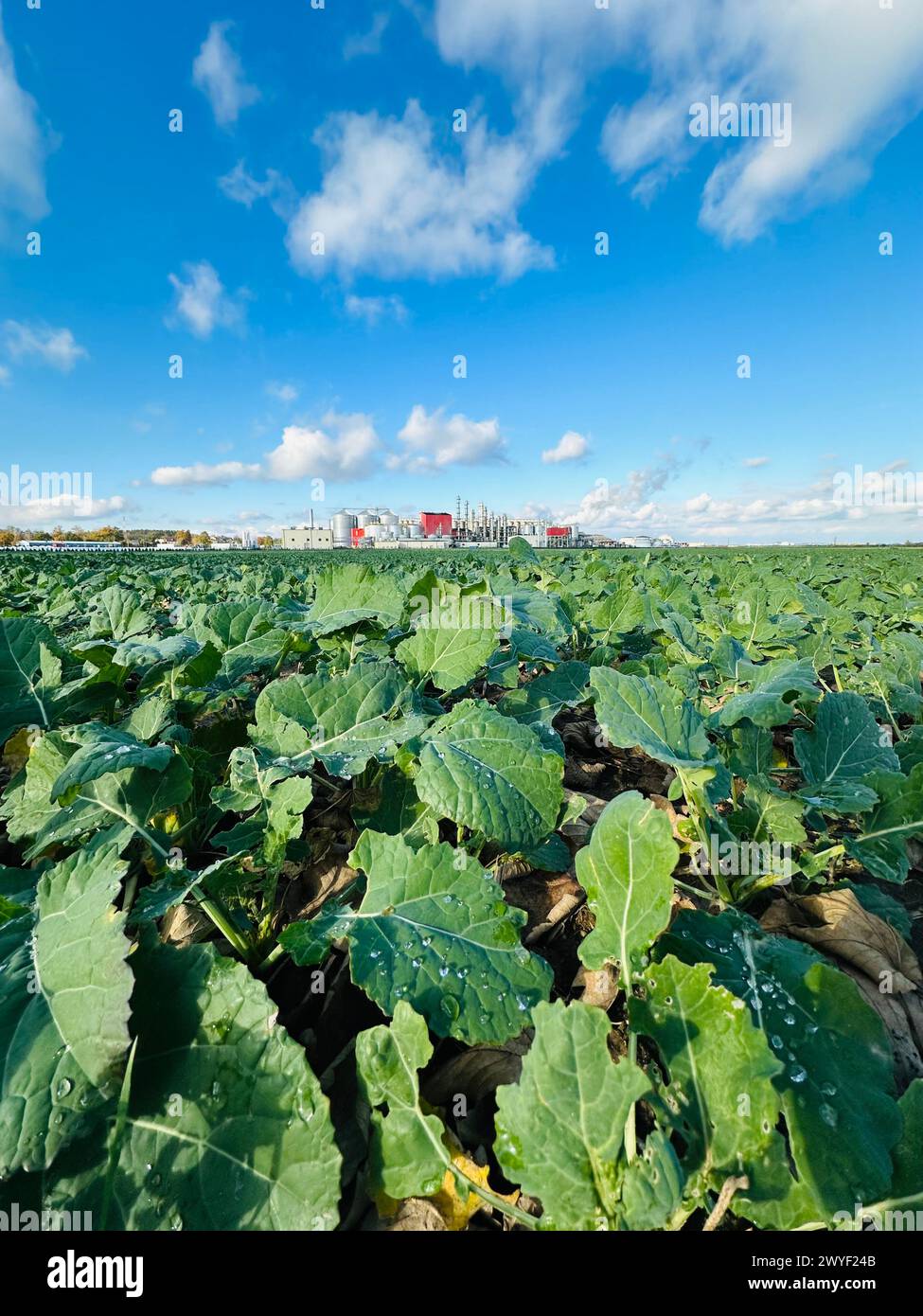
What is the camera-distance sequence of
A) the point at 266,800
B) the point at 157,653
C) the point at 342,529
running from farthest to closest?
the point at 342,529 → the point at 157,653 → the point at 266,800

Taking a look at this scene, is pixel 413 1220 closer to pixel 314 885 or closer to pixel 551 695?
pixel 314 885

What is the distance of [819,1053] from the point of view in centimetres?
94

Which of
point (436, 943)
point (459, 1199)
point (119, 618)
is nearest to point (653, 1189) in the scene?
point (459, 1199)

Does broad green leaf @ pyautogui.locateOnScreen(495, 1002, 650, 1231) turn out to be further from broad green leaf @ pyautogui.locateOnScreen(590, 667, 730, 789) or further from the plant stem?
the plant stem

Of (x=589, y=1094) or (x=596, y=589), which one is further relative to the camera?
(x=596, y=589)

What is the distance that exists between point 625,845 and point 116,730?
1350mm

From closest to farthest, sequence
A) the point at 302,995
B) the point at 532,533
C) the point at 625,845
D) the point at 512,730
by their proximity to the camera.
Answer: the point at 625,845, the point at 302,995, the point at 512,730, the point at 532,533

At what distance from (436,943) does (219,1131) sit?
433 millimetres

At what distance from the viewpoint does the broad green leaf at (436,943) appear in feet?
3.25

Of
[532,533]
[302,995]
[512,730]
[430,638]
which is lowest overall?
[302,995]

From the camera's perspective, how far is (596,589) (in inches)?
191

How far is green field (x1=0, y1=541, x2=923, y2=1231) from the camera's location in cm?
84

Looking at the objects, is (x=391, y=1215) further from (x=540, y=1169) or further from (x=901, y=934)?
(x=901, y=934)

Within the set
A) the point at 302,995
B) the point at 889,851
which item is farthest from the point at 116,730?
the point at 889,851
